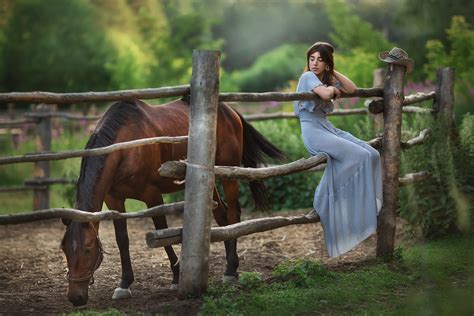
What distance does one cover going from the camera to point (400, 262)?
5.96 meters

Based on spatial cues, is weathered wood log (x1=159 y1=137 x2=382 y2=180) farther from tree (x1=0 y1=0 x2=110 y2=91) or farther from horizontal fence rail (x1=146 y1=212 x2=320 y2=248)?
tree (x1=0 y1=0 x2=110 y2=91)

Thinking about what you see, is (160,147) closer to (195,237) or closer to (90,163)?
(90,163)

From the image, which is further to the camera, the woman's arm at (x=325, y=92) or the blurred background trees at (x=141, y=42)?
the blurred background trees at (x=141, y=42)

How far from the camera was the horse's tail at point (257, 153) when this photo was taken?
696 cm

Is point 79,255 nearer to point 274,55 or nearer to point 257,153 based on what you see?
point 257,153

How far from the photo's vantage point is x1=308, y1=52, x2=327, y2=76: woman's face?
556 cm

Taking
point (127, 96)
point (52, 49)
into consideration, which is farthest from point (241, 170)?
point (52, 49)

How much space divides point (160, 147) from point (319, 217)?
4.62 feet

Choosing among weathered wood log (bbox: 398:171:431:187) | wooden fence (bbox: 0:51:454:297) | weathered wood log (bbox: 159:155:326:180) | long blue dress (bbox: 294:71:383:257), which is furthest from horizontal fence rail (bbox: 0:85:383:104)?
weathered wood log (bbox: 398:171:431:187)

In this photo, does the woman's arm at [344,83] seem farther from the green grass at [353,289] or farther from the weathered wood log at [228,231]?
the green grass at [353,289]

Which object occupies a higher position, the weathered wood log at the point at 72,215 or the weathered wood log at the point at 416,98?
the weathered wood log at the point at 416,98

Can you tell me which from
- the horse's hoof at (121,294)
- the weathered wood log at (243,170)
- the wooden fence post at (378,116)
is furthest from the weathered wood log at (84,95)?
the wooden fence post at (378,116)

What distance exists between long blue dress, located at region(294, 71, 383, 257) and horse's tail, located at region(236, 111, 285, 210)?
140 centimetres

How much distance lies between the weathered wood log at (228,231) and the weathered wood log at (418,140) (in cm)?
132
